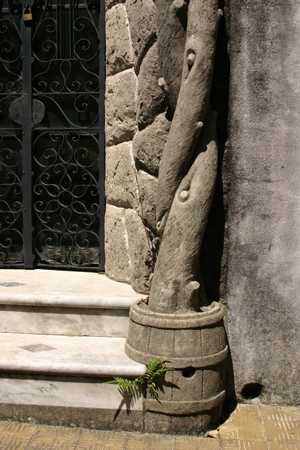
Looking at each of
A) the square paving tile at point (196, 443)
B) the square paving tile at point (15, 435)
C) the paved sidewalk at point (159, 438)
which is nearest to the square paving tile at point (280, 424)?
the paved sidewalk at point (159, 438)

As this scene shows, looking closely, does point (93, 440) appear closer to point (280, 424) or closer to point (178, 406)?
point (178, 406)

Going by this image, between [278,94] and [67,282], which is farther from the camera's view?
[67,282]

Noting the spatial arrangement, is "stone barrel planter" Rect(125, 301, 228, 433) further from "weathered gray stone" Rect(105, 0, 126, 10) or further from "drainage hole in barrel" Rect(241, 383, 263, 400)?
"weathered gray stone" Rect(105, 0, 126, 10)

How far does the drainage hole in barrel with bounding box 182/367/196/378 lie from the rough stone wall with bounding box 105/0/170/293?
76 cm

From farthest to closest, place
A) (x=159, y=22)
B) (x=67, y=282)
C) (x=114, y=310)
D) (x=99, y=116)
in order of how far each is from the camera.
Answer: (x=99, y=116) → (x=67, y=282) → (x=114, y=310) → (x=159, y=22)

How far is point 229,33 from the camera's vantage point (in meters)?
2.80

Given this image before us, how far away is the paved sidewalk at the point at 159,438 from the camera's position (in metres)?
2.54

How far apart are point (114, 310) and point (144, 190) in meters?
0.81

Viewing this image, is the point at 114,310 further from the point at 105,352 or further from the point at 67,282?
the point at 67,282

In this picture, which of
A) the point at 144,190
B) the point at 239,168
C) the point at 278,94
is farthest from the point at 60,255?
the point at 278,94

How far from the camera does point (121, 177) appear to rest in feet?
12.1

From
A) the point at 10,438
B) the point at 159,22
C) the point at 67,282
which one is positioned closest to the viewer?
the point at 10,438

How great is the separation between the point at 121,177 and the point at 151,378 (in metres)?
1.64

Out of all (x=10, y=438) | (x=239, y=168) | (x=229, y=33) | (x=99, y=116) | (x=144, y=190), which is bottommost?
(x=10, y=438)
